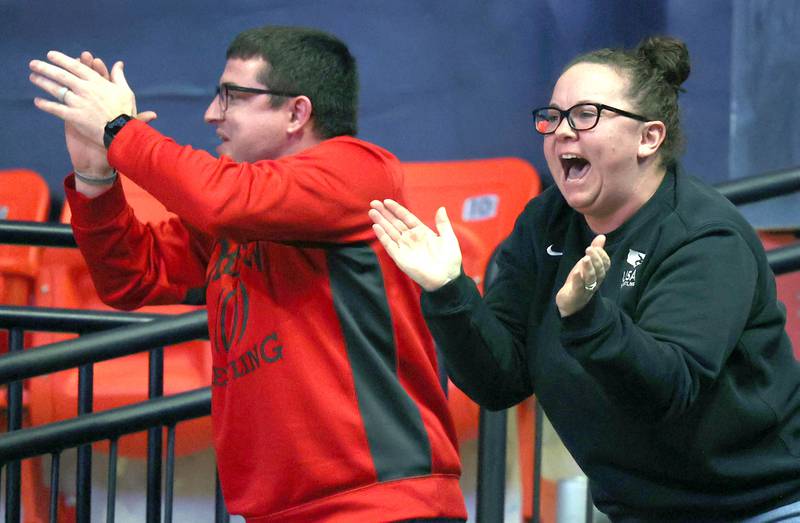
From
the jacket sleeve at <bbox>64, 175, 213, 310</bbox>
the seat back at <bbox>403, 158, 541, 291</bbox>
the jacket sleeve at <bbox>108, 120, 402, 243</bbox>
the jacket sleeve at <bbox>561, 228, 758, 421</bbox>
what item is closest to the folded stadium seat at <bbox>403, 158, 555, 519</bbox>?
the seat back at <bbox>403, 158, 541, 291</bbox>

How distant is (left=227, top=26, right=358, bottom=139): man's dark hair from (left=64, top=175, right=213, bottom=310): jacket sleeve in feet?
1.33

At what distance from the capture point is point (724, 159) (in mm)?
4031

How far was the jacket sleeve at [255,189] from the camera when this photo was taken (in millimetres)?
2150

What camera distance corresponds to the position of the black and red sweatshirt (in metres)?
2.13

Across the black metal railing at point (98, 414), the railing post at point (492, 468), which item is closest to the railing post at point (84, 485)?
the black metal railing at point (98, 414)

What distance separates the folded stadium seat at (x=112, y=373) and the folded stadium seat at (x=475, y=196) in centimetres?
86

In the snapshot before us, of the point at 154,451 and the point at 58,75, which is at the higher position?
the point at 58,75

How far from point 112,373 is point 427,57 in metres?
1.56

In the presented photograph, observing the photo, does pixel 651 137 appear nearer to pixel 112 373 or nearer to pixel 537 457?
pixel 537 457

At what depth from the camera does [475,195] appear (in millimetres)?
4113

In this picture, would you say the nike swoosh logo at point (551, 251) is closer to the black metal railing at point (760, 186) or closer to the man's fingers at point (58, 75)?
the man's fingers at point (58, 75)

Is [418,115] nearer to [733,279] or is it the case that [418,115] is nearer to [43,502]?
[43,502]

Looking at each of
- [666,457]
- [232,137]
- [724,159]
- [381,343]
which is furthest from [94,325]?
[724,159]

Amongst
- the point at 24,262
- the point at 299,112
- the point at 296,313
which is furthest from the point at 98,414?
the point at 24,262
